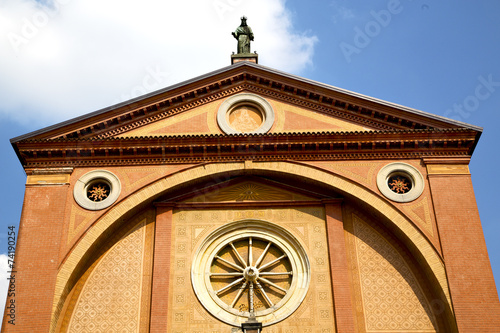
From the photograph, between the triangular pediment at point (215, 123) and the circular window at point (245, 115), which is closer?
the triangular pediment at point (215, 123)

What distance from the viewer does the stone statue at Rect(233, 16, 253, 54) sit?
2580cm

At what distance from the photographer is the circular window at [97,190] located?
19.5 meters

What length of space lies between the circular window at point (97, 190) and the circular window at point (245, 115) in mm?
4076

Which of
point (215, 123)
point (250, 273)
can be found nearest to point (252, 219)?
point (250, 273)

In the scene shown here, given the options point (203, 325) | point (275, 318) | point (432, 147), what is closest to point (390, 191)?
point (432, 147)

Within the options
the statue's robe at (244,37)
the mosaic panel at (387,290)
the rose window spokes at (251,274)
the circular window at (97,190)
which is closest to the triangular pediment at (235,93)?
the circular window at (97,190)

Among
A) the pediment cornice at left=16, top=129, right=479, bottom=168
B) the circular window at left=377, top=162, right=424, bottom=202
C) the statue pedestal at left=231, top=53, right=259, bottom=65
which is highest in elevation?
the statue pedestal at left=231, top=53, right=259, bottom=65

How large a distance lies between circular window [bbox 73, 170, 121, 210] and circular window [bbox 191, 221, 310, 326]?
3.33 metres

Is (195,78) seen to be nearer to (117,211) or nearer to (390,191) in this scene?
(117,211)

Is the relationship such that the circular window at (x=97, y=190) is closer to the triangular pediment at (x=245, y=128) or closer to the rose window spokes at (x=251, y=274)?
the triangular pediment at (x=245, y=128)

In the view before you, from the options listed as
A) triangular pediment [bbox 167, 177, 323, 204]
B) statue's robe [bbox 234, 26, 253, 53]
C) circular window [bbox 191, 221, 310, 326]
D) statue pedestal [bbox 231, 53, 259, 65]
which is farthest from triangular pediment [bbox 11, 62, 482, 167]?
statue's robe [bbox 234, 26, 253, 53]

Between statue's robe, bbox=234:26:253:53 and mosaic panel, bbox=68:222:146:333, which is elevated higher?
statue's robe, bbox=234:26:253:53

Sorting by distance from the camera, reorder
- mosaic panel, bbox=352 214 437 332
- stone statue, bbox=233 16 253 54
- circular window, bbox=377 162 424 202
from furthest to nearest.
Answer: stone statue, bbox=233 16 253 54
circular window, bbox=377 162 424 202
mosaic panel, bbox=352 214 437 332

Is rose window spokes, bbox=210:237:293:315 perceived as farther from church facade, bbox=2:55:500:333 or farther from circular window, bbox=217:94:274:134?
circular window, bbox=217:94:274:134
